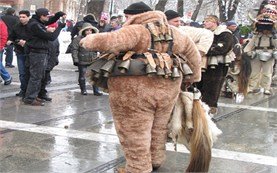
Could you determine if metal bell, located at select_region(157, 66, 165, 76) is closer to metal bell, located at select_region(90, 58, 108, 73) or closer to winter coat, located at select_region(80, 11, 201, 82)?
winter coat, located at select_region(80, 11, 201, 82)

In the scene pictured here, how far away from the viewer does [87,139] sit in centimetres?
712

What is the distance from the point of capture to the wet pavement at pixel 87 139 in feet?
19.5

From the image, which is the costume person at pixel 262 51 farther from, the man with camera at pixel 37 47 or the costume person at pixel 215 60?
the man with camera at pixel 37 47

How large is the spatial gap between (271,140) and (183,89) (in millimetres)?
2609

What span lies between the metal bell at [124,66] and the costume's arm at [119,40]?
0.12 m

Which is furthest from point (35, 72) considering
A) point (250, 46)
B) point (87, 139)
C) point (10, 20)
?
point (250, 46)

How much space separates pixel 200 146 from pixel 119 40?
1370 mm

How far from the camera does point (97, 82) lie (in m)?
5.48

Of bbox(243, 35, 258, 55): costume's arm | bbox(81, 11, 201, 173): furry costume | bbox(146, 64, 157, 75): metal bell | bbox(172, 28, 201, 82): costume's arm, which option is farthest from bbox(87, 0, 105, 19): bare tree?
bbox(146, 64, 157, 75): metal bell

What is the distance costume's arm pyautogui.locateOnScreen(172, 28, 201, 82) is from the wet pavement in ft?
3.71

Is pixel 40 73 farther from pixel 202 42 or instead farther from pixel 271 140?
pixel 271 140

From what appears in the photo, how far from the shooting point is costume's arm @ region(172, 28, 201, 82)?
5469 mm

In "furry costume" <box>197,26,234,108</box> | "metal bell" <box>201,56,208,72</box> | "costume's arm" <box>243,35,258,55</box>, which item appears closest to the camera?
"metal bell" <box>201,56,208,72</box>

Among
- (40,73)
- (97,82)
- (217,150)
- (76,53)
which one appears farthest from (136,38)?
(76,53)
